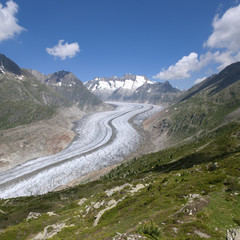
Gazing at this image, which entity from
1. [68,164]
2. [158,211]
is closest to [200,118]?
[68,164]

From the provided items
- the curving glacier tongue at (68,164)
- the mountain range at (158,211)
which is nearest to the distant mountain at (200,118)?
the curving glacier tongue at (68,164)

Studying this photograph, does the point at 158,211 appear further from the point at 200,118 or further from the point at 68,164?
the point at 200,118

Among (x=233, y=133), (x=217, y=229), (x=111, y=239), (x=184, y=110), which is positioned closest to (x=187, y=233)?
(x=217, y=229)

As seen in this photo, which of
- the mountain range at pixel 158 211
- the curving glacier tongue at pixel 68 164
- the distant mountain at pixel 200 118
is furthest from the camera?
the distant mountain at pixel 200 118

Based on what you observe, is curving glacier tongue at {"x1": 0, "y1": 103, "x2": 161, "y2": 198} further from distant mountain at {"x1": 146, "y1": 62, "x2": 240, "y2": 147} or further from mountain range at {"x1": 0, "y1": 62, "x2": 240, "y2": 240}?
distant mountain at {"x1": 146, "y1": 62, "x2": 240, "y2": 147}

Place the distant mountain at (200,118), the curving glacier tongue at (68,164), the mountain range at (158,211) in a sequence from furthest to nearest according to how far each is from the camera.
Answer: the distant mountain at (200,118) → the curving glacier tongue at (68,164) → the mountain range at (158,211)

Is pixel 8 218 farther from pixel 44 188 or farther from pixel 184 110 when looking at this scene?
pixel 184 110

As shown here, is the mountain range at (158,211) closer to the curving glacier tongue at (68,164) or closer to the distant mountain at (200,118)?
the curving glacier tongue at (68,164)

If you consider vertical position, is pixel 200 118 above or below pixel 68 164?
below

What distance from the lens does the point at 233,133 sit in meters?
55.3

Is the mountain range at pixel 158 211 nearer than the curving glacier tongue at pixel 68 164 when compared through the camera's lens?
Yes

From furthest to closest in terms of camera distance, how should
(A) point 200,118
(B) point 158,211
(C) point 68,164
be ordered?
(A) point 200,118 → (C) point 68,164 → (B) point 158,211

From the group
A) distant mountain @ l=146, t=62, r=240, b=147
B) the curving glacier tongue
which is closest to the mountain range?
the curving glacier tongue

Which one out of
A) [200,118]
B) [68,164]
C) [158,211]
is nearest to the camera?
[158,211]
